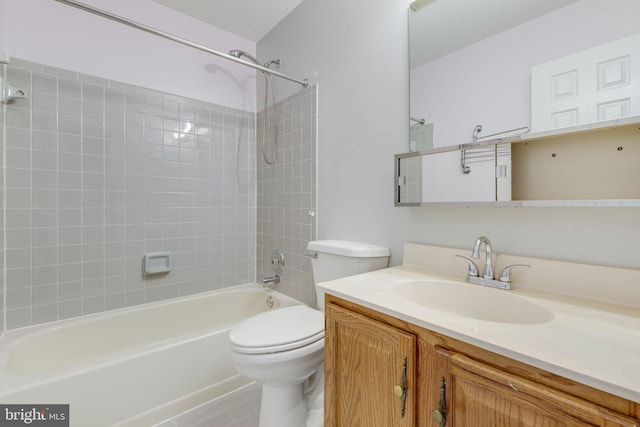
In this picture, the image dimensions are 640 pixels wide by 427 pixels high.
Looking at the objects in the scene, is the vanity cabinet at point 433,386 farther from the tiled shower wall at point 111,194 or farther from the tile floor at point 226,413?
the tiled shower wall at point 111,194

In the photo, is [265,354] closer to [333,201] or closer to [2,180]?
[333,201]

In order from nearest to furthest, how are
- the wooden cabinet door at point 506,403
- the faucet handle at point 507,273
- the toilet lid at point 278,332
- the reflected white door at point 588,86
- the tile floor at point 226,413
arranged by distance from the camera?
the wooden cabinet door at point 506,403, the reflected white door at point 588,86, the faucet handle at point 507,273, the toilet lid at point 278,332, the tile floor at point 226,413

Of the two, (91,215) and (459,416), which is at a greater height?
(91,215)

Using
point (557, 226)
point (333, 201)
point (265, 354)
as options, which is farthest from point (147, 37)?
point (557, 226)

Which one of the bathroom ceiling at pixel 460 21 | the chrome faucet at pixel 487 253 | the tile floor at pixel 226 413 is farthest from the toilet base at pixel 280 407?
the bathroom ceiling at pixel 460 21

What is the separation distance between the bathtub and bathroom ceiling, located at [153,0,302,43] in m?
2.02

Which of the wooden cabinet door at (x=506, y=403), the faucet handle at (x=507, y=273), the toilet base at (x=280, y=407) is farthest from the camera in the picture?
the toilet base at (x=280, y=407)

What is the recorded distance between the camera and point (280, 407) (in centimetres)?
120

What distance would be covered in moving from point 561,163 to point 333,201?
103 cm

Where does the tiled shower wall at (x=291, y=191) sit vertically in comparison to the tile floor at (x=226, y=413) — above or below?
above

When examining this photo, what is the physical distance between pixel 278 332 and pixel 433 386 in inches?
28.3

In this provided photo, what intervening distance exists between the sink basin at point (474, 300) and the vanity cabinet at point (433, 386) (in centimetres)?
23

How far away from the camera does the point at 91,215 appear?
65.8 inches

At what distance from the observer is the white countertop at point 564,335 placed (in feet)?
Answer: 1.50
